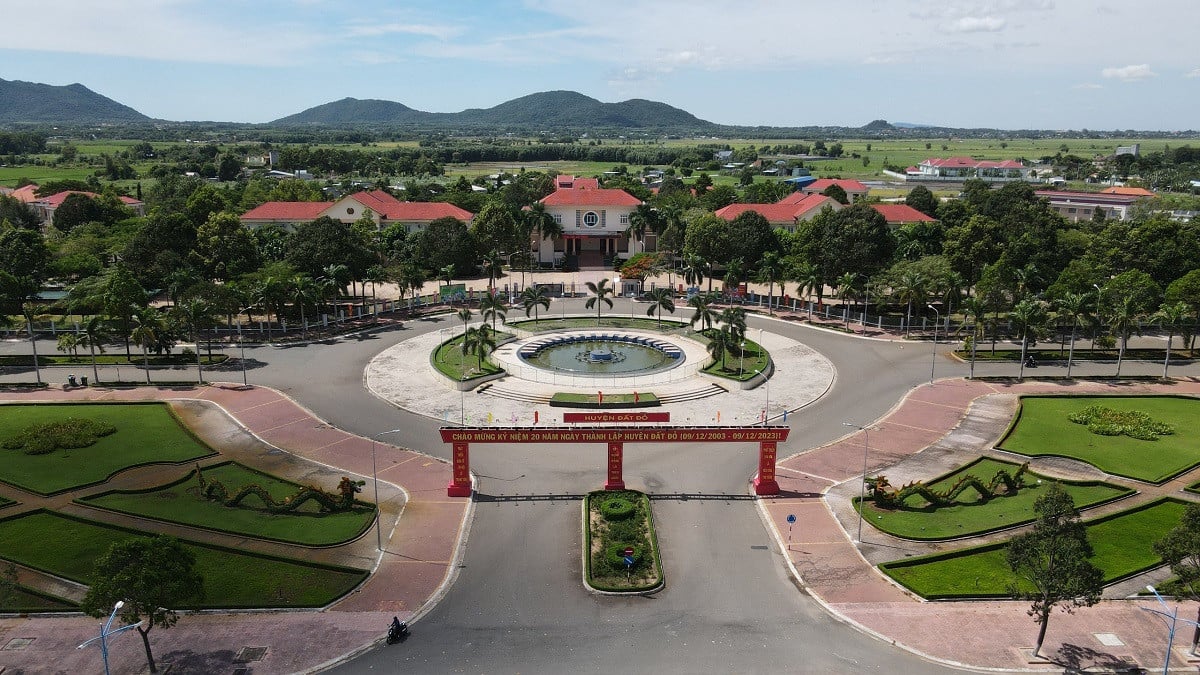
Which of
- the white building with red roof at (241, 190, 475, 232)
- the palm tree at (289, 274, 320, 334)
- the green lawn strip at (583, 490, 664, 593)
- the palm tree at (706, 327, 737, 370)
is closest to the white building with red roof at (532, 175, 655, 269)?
the white building with red roof at (241, 190, 475, 232)

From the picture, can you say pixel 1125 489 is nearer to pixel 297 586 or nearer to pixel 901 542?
pixel 901 542

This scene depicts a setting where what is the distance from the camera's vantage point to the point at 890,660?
101ft

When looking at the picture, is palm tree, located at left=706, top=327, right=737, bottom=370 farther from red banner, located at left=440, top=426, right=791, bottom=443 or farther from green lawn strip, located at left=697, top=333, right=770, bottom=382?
red banner, located at left=440, top=426, right=791, bottom=443

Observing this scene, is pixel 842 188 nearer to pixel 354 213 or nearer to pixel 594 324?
pixel 594 324

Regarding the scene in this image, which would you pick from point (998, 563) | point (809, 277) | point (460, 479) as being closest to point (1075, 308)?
point (809, 277)

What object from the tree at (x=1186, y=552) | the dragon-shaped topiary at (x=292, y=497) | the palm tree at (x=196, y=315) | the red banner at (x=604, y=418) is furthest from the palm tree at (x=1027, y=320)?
the palm tree at (x=196, y=315)

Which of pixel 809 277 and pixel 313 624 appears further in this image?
pixel 809 277

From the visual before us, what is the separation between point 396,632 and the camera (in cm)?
3166

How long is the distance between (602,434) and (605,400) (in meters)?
14.5

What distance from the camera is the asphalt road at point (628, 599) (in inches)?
1216

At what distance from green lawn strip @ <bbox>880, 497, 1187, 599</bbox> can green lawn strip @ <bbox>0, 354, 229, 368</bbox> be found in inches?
2362

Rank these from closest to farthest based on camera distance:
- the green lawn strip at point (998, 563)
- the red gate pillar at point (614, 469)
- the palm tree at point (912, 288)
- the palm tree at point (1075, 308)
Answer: the green lawn strip at point (998, 563) → the red gate pillar at point (614, 469) → the palm tree at point (1075, 308) → the palm tree at point (912, 288)

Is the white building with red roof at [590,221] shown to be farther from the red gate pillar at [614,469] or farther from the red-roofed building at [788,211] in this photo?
the red gate pillar at [614,469]

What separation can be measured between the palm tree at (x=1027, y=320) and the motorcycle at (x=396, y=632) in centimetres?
5586
